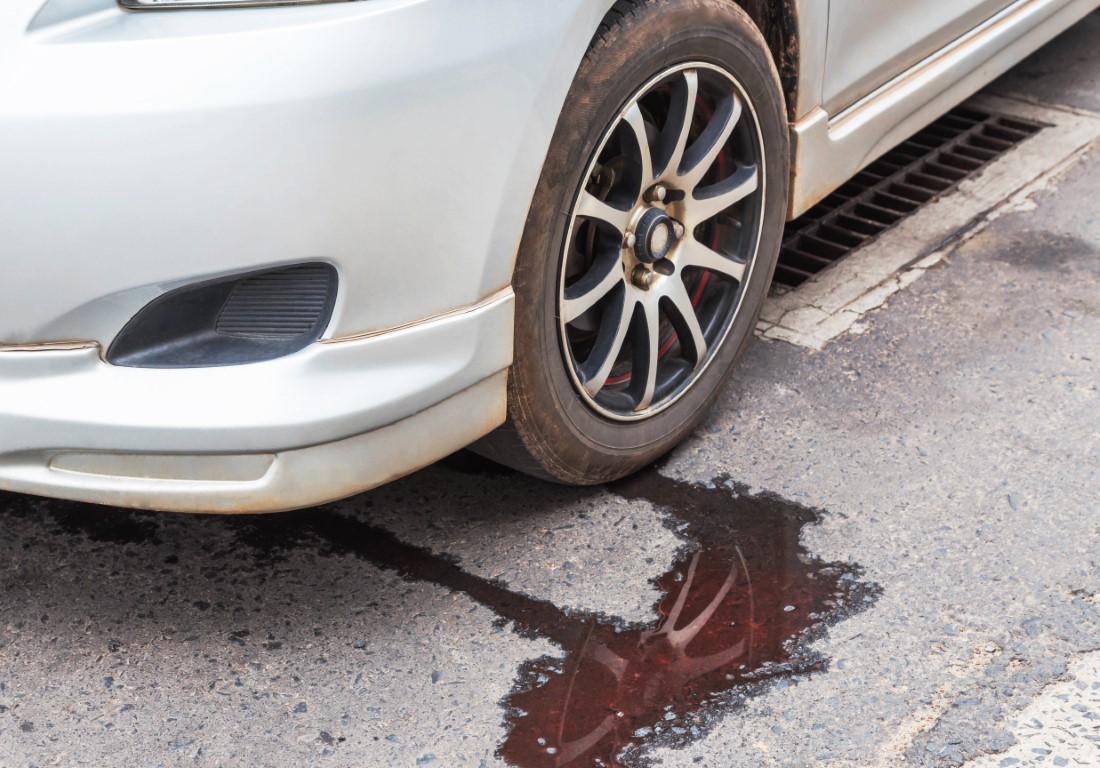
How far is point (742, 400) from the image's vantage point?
2.76 metres

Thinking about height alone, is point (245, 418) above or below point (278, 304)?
below

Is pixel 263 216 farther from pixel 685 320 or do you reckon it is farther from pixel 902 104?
pixel 902 104

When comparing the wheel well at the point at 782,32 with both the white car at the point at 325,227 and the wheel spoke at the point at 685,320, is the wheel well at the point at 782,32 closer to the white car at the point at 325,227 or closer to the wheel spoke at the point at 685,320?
the white car at the point at 325,227

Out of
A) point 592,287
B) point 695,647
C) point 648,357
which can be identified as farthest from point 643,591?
point 592,287

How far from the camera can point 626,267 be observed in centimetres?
230

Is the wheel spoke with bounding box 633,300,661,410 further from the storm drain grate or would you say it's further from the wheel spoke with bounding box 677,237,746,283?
the storm drain grate

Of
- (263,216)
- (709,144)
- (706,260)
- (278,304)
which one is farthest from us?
(706,260)

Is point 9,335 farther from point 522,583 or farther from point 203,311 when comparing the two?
point 522,583

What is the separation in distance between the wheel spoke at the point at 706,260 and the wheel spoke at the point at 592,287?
0.17 m

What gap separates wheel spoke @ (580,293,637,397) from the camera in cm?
229

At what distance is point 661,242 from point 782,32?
0.57 m

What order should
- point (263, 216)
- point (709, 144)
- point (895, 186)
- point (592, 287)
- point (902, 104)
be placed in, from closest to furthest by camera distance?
point (263, 216)
point (592, 287)
point (709, 144)
point (902, 104)
point (895, 186)

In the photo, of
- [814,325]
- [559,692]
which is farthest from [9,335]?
[814,325]

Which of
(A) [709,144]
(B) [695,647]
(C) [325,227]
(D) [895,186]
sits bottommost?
(B) [695,647]
